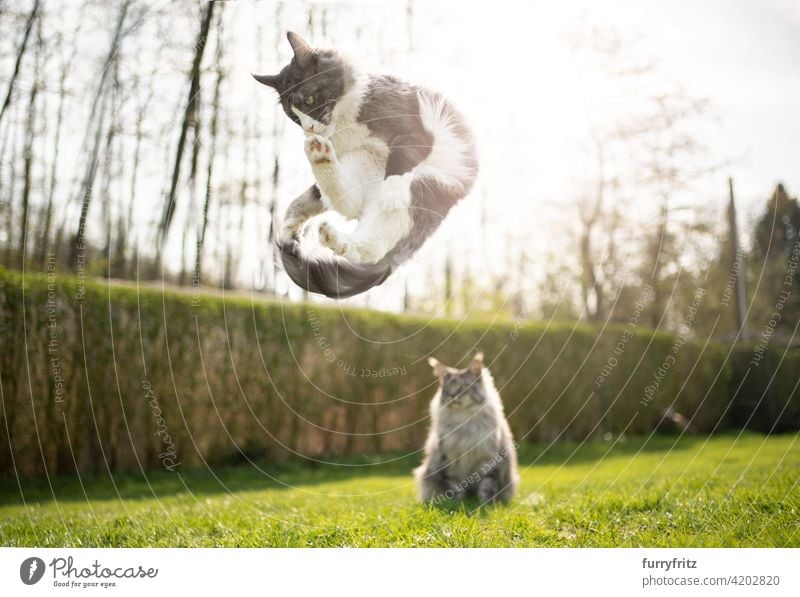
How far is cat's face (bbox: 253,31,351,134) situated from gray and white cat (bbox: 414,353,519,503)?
1891mm

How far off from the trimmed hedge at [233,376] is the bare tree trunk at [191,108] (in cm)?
158

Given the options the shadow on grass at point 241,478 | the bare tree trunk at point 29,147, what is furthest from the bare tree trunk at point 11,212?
the shadow on grass at point 241,478

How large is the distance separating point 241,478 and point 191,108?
12.5 ft

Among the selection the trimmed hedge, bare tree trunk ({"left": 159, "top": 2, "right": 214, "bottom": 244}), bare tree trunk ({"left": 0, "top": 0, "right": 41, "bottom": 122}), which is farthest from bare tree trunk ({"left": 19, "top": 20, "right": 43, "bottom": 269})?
bare tree trunk ({"left": 159, "top": 2, "right": 214, "bottom": 244})

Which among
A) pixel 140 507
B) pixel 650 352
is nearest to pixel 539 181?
pixel 140 507

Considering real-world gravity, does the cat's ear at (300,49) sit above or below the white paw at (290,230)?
above

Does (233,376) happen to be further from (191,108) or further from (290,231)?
(290,231)

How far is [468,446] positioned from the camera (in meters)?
4.31

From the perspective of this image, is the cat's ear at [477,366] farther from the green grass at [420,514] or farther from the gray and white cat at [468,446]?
the green grass at [420,514]

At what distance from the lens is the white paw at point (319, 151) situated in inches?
110

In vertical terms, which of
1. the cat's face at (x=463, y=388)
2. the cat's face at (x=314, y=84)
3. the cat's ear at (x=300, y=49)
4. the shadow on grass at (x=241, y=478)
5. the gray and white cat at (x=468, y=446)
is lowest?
the shadow on grass at (x=241, y=478)

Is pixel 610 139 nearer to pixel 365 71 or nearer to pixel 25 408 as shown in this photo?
pixel 365 71
